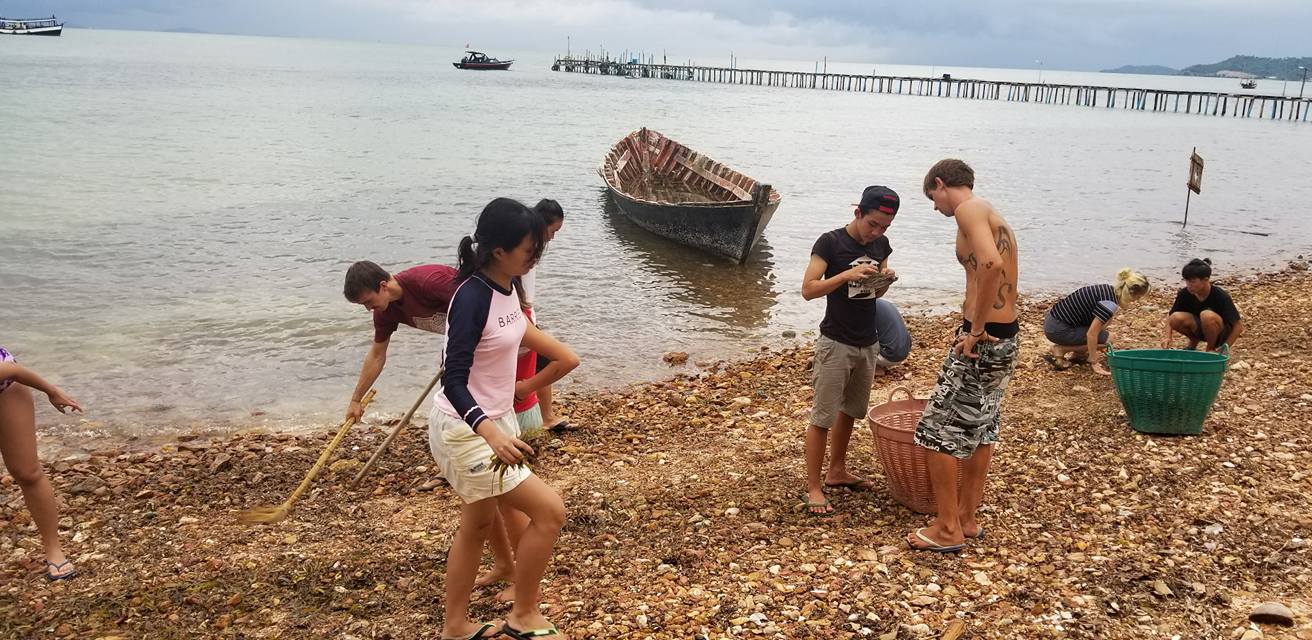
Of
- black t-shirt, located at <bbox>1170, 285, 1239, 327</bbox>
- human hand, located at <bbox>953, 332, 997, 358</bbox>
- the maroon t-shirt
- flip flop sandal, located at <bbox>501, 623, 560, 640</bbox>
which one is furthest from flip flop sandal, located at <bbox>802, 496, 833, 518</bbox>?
black t-shirt, located at <bbox>1170, 285, 1239, 327</bbox>

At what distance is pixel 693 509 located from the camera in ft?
18.2

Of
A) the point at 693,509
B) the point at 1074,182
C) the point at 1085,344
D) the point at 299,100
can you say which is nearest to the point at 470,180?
the point at 1074,182

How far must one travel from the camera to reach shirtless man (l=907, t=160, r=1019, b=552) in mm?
4367

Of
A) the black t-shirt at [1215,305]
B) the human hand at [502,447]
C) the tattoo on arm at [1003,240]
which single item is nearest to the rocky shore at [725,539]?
the black t-shirt at [1215,305]

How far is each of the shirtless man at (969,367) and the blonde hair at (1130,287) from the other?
401 cm

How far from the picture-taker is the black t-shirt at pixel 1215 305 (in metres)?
8.08

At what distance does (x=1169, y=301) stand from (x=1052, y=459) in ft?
27.7

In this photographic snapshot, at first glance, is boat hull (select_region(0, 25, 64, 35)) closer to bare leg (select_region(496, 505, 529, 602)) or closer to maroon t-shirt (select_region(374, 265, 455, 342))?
maroon t-shirt (select_region(374, 265, 455, 342))

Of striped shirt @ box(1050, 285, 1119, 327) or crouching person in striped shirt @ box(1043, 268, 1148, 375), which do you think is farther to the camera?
striped shirt @ box(1050, 285, 1119, 327)

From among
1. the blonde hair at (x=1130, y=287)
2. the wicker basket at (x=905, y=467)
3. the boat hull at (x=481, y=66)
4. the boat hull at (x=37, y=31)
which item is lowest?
the wicker basket at (x=905, y=467)

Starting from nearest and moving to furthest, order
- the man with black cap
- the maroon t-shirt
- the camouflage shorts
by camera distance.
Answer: the camouflage shorts, the man with black cap, the maroon t-shirt

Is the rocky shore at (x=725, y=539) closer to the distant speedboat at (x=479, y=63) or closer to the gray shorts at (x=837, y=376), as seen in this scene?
the gray shorts at (x=837, y=376)

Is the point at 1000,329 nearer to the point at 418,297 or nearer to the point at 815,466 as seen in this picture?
the point at 815,466

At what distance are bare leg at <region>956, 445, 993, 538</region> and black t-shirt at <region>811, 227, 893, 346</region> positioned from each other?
0.84m
